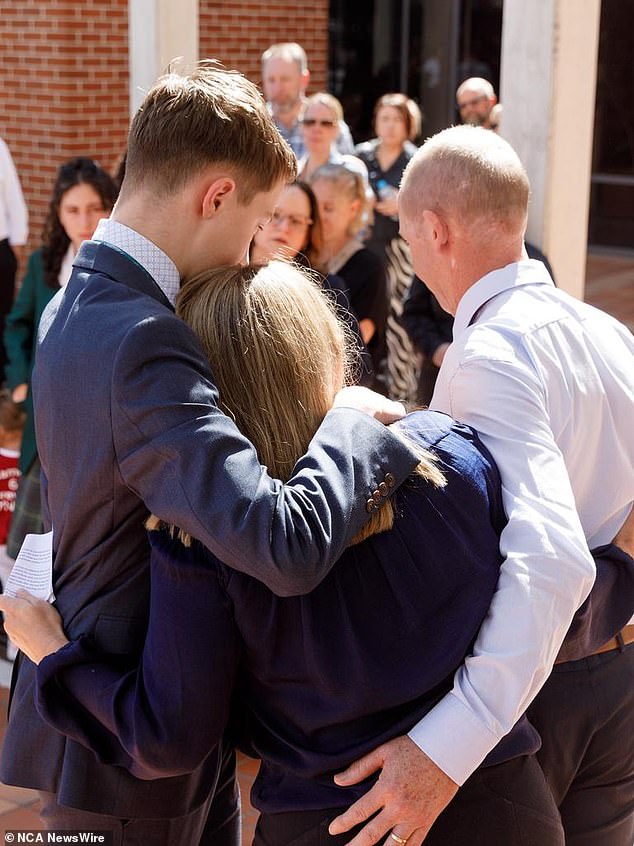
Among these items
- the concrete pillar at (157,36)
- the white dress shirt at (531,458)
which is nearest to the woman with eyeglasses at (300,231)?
the concrete pillar at (157,36)

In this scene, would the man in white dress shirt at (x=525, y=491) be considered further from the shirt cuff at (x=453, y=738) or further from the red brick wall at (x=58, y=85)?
the red brick wall at (x=58, y=85)

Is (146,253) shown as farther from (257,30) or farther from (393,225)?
(257,30)

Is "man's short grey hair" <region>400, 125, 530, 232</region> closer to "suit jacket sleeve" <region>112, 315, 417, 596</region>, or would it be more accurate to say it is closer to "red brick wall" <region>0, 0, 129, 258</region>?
"suit jacket sleeve" <region>112, 315, 417, 596</region>

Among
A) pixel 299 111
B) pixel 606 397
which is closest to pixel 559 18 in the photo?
pixel 606 397

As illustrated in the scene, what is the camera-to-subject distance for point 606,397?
6.73ft

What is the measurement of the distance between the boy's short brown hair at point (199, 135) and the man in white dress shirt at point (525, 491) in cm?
49

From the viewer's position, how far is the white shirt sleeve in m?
1.64

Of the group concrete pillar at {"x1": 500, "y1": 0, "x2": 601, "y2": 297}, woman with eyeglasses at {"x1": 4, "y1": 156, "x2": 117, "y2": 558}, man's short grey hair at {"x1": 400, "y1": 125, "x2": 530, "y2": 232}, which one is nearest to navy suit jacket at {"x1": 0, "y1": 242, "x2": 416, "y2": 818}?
man's short grey hair at {"x1": 400, "y1": 125, "x2": 530, "y2": 232}

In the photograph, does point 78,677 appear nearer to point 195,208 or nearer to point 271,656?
point 271,656

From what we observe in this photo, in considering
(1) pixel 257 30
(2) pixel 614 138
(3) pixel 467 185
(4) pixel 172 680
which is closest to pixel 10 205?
(1) pixel 257 30

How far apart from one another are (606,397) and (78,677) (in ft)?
3.30

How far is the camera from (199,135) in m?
1.72

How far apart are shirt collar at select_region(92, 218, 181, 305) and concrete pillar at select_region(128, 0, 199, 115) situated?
2644mm

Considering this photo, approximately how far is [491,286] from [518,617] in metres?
0.78
